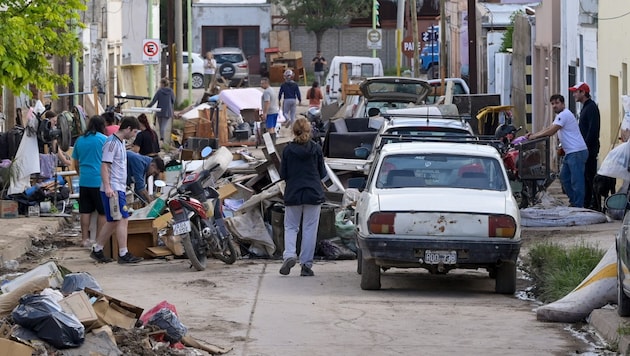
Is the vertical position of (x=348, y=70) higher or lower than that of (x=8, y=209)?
higher

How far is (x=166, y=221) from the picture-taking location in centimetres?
1608

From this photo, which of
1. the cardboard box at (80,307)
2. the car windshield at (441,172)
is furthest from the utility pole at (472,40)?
the cardboard box at (80,307)

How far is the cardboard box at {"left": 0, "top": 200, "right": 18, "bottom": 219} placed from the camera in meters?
19.4

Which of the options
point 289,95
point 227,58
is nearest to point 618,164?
point 289,95

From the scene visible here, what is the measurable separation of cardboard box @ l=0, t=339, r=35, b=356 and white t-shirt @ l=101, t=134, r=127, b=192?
22.1 ft

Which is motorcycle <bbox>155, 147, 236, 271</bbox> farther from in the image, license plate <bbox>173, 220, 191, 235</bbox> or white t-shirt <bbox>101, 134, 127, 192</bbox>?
white t-shirt <bbox>101, 134, 127, 192</bbox>

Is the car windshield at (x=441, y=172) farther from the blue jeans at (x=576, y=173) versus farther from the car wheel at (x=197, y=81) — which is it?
the car wheel at (x=197, y=81)

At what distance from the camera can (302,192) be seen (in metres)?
13.8

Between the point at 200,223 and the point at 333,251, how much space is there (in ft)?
5.98

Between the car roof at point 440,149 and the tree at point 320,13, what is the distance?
59591mm

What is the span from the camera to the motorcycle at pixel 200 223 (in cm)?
1434

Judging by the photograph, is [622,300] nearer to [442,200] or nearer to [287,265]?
[442,200]

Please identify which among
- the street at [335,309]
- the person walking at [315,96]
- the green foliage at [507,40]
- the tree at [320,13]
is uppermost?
the tree at [320,13]

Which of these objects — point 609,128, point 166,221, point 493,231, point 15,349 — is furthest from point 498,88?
point 15,349
